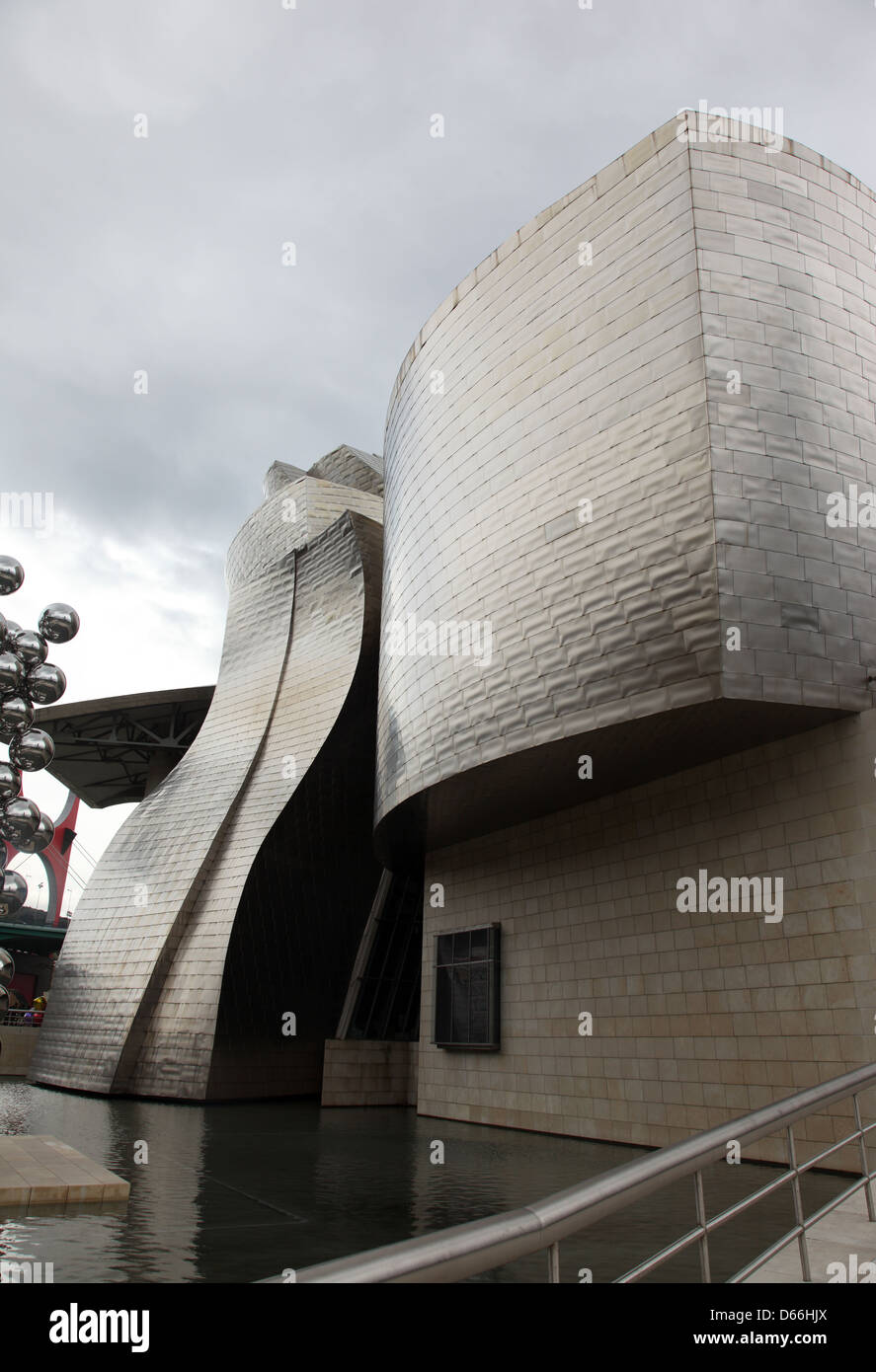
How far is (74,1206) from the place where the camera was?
6332mm

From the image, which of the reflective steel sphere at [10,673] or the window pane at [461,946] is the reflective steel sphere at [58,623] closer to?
the reflective steel sphere at [10,673]

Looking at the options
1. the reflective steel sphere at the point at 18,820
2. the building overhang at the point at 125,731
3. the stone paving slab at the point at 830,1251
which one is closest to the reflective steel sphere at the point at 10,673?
the reflective steel sphere at the point at 18,820

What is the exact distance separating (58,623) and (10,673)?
2.33 feet

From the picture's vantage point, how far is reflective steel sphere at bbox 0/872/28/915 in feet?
26.9

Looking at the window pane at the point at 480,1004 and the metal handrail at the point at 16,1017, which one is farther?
the metal handrail at the point at 16,1017

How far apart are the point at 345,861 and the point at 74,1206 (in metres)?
12.7

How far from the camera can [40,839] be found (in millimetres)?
8500

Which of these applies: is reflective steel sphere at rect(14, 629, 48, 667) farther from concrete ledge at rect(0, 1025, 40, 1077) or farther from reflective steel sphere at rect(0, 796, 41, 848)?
concrete ledge at rect(0, 1025, 40, 1077)

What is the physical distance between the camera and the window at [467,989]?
46.1 feet

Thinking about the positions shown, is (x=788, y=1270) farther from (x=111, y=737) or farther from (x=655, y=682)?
(x=111, y=737)

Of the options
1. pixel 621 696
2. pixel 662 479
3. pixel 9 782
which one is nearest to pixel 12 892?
pixel 9 782

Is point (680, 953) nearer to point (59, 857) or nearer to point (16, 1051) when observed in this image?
point (16, 1051)

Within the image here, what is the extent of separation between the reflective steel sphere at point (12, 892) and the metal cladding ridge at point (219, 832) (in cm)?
874

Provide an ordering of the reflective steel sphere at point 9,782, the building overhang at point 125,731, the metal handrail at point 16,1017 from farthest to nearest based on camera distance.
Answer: the building overhang at point 125,731 < the metal handrail at point 16,1017 < the reflective steel sphere at point 9,782
